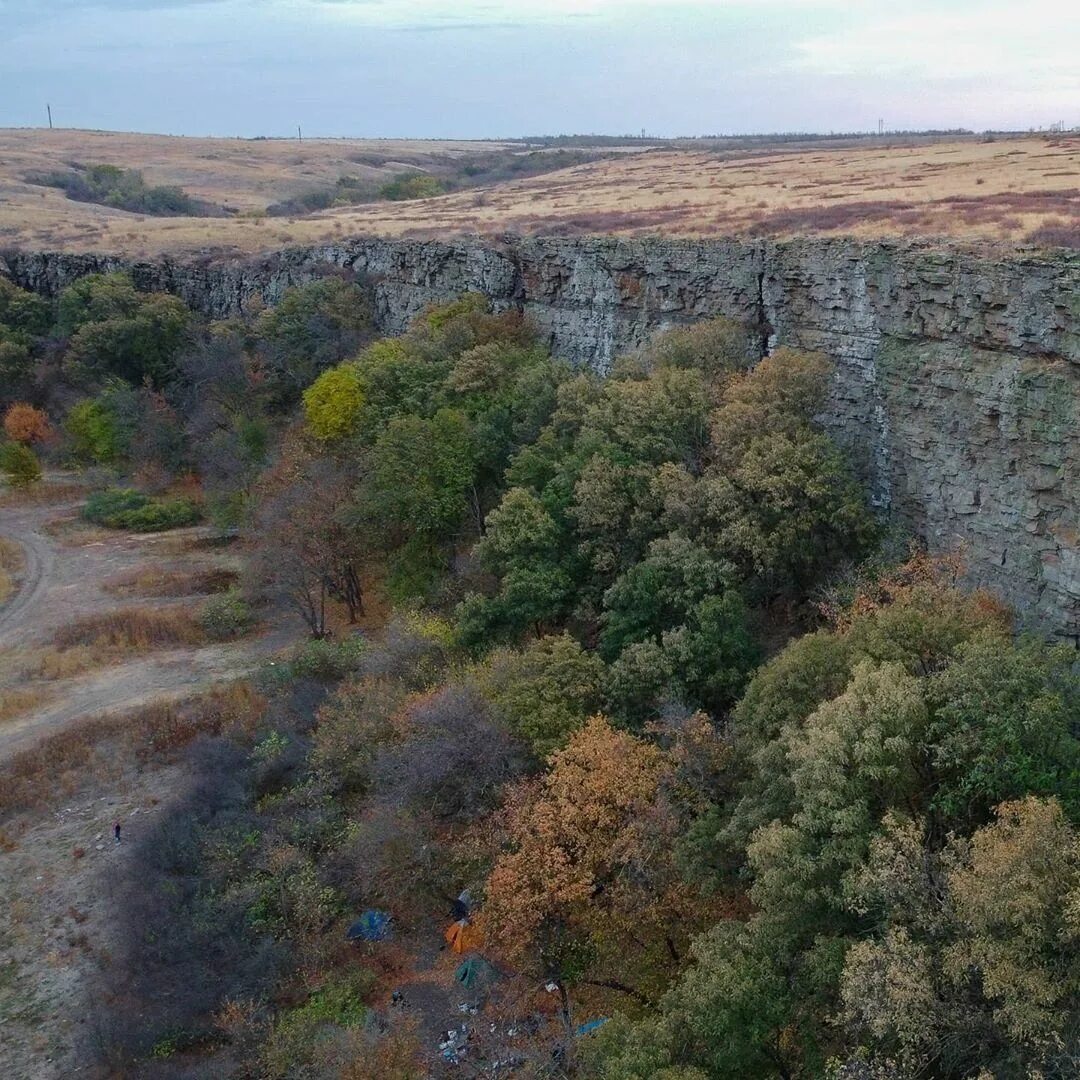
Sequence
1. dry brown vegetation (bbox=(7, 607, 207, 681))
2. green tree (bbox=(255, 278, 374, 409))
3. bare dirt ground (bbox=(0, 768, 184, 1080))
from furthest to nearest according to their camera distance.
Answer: green tree (bbox=(255, 278, 374, 409))
dry brown vegetation (bbox=(7, 607, 207, 681))
bare dirt ground (bbox=(0, 768, 184, 1080))

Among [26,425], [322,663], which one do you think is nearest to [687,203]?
[322,663]

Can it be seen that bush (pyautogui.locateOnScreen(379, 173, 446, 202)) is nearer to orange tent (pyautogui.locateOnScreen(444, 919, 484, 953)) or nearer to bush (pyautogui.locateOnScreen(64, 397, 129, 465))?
bush (pyautogui.locateOnScreen(64, 397, 129, 465))

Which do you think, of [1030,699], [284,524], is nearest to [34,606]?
[284,524]

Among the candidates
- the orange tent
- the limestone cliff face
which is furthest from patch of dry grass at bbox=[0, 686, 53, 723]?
the limestone cliff face

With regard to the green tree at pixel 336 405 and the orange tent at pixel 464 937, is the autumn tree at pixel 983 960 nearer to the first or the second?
the orange tent at pixel 464 937

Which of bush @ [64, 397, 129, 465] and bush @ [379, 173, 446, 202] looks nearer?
bush @ [64, 397, 129, 465]

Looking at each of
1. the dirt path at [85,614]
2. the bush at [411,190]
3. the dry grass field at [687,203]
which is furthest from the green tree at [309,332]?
the bush at [411,190]

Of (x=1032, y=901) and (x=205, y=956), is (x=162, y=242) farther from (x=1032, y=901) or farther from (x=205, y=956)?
(x=1032, y=901)
